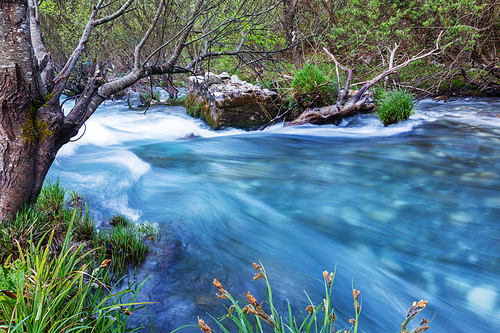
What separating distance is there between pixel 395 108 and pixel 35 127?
7901 mm

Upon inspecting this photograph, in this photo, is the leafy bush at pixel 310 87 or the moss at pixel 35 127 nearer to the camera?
the moss at pixel 35 127

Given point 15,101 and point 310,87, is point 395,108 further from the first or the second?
point 15,101

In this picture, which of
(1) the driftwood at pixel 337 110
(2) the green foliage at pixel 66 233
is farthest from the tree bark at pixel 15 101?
(1) the driftwood at pixel 337 110

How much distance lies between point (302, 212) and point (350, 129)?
16.3 feet

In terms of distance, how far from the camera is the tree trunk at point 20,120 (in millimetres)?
2145

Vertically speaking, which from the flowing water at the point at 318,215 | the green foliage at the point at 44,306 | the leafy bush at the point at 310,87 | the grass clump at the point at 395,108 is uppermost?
the leafy bush at the point at 310,87

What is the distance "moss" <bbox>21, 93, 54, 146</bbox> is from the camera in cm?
236

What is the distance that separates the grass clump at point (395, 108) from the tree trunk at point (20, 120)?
759 centimetres

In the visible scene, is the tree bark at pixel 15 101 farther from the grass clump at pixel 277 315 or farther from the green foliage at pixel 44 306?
the grass clump at pixel 277 315

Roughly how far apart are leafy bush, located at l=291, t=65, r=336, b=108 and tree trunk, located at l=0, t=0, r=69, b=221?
679cm

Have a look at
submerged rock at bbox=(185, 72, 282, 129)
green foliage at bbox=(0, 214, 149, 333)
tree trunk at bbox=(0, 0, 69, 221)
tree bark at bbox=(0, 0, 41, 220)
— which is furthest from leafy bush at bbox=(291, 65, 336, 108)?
green foliage at bbox=(0, 214, 149, 333)

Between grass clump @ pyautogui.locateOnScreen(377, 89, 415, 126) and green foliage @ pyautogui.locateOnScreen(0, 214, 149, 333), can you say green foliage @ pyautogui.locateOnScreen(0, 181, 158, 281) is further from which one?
grass clump @ pyautogui.locateOnScreen(377, 89, 415, 126)

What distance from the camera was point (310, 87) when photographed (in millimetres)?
8273

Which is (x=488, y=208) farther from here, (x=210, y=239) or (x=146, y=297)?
(x=146, y=297)
